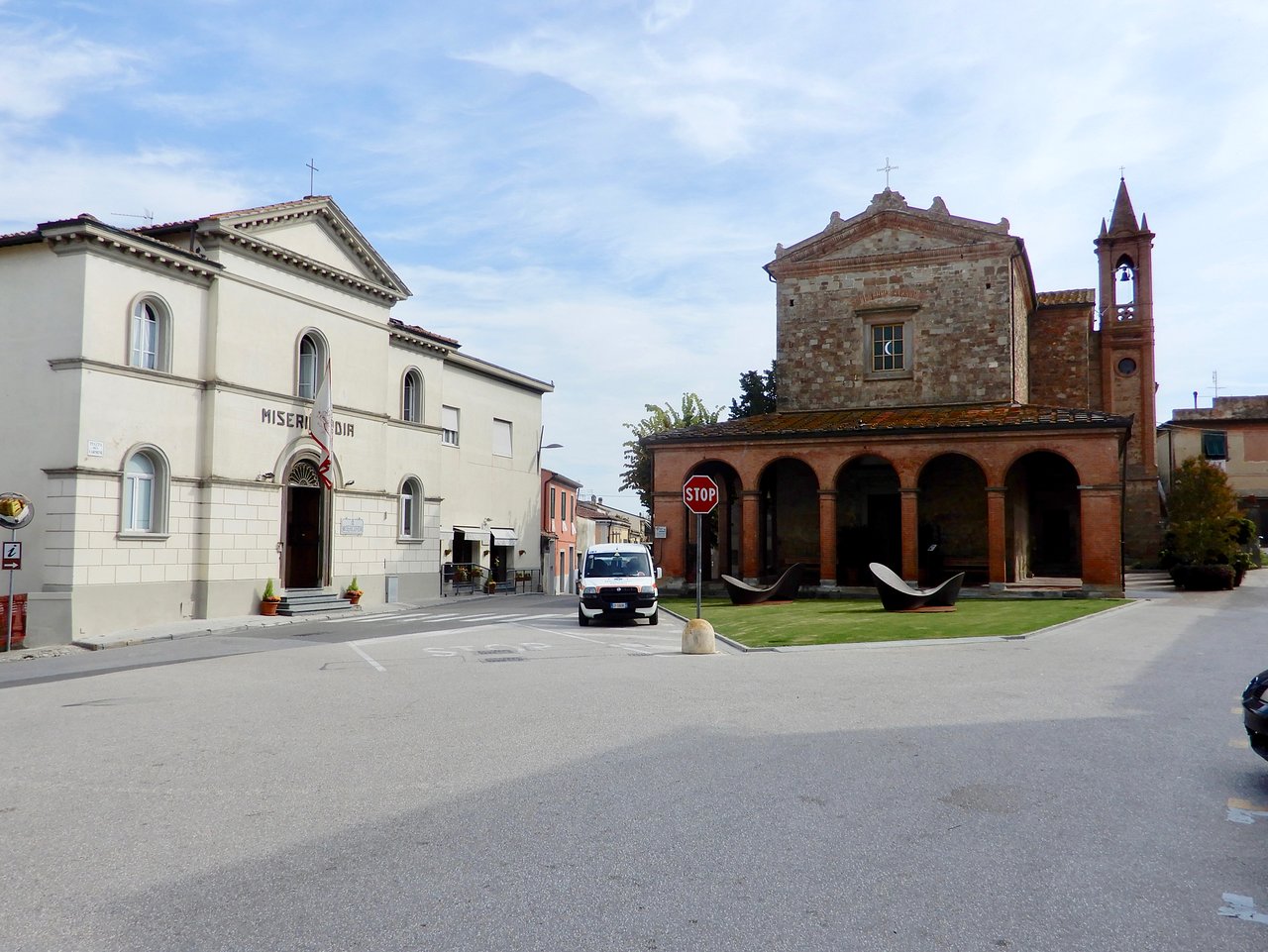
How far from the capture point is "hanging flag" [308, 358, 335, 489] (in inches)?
1027

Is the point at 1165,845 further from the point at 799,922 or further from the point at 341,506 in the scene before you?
the point at 341,506

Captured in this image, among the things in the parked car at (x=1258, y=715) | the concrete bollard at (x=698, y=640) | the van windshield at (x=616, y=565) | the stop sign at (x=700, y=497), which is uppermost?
the stop sign at (x=700, y=497)

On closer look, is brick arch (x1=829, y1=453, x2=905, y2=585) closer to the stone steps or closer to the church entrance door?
the stone steps

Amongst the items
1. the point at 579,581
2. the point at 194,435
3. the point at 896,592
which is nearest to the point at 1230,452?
the point at 896,592

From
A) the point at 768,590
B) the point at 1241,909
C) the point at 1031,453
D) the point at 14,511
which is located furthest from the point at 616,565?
the point at 1241,909

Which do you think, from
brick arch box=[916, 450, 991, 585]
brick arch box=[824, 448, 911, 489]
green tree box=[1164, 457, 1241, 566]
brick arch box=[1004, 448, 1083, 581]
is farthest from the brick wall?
green tree box=[1164, 457, 1241, 566]

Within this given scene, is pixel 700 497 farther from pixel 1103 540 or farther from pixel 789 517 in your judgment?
pixel 789 517

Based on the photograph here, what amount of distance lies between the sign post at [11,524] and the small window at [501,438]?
1996 cm

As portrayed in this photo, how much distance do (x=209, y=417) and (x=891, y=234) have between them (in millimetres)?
22052

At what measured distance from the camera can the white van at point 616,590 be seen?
839 inches

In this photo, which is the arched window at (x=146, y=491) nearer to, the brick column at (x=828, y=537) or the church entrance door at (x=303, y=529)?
the church entrance door at (x=303, y=529)

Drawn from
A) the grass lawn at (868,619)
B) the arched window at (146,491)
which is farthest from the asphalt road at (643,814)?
the arched window at (146,491)

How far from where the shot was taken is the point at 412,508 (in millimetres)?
31625

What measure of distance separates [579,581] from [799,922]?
60.3ft
